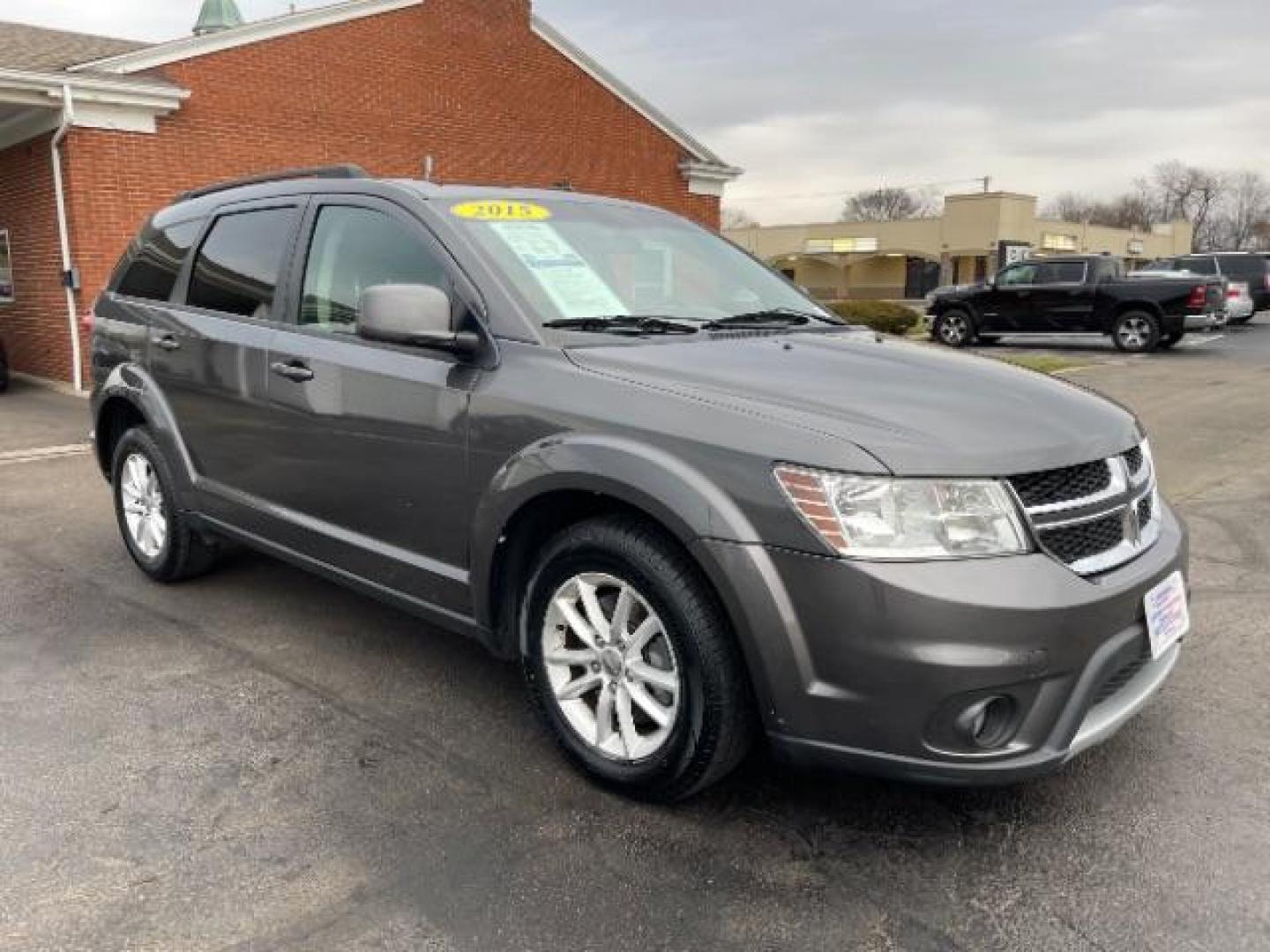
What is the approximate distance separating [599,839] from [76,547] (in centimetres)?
414

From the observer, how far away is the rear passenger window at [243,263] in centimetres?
404

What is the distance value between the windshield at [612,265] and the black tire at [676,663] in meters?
0.75

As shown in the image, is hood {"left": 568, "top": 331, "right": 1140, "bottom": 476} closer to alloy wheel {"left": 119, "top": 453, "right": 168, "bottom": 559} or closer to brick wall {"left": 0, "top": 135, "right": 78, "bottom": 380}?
alloy wheel {"left": 119, "top": 453, "right": 168, "bottom": 559}

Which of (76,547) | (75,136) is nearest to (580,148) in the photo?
(75,136)

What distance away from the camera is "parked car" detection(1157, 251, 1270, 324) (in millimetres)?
25828

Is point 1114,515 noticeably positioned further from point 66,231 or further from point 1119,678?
point 66,231

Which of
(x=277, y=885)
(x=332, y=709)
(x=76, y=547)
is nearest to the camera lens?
(x=277, y=885)

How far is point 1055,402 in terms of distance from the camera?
291 centimetres

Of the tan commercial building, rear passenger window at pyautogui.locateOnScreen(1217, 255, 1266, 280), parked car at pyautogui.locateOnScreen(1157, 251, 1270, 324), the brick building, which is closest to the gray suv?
the brick building

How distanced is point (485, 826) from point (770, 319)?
6.53 ft

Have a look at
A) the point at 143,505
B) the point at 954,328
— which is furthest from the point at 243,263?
the point at 954,328

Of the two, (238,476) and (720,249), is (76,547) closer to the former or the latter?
(238,476)

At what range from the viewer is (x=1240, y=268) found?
86.5 feet

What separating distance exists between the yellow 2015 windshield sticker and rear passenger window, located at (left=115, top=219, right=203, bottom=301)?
1.73 m
